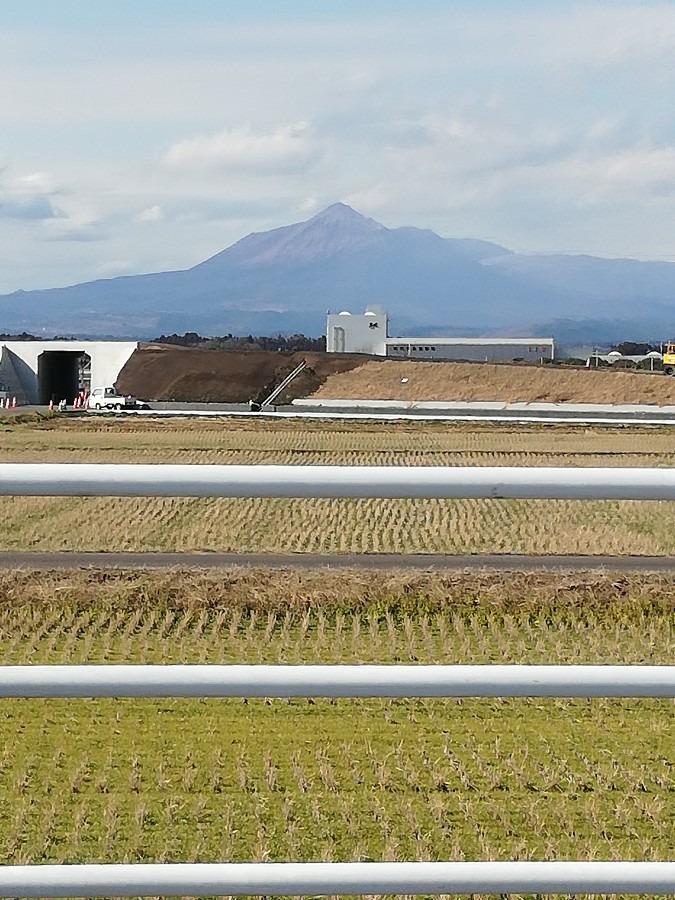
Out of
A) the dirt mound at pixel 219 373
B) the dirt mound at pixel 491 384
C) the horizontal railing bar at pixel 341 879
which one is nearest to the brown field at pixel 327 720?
the horizontal railing bar at pixel 341 879

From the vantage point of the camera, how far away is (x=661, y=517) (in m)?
13.0

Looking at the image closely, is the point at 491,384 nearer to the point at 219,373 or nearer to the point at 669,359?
the point at 669,359

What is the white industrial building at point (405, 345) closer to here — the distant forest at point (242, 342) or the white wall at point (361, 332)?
the white wall at point (361, 332)

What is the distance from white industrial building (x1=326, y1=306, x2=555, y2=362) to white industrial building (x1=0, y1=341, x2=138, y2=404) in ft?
61.3

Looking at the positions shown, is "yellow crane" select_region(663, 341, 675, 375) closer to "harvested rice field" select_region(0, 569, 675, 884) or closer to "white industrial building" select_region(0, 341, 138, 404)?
"white industrial building" select_region(0, 341, 138, 404)

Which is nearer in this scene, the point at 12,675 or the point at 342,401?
the point at 12,675

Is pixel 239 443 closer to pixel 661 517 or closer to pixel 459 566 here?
pixel 661 517

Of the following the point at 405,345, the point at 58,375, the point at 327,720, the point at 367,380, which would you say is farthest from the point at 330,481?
the point at 405,345

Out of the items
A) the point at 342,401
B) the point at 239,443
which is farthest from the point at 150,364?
the point at 239,443

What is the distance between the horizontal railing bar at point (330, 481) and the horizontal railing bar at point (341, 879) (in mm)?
486

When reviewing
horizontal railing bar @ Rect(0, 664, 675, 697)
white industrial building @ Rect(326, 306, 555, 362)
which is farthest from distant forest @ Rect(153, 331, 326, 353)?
horizontal railing bar @ Rect(0, 664, 675, 697)

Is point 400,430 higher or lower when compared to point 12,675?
lower

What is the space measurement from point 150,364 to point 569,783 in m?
50.8

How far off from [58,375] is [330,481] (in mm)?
56975
